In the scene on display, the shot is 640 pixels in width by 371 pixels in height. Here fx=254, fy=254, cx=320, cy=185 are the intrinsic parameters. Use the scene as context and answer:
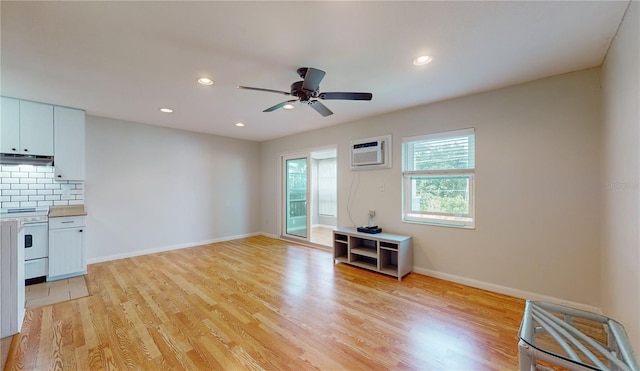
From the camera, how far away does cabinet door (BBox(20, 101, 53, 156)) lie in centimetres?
344

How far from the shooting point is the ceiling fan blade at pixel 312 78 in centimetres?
219

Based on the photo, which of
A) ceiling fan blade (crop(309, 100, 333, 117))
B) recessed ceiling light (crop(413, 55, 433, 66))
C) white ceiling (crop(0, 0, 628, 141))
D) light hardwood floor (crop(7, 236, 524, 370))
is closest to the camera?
white ceiling (crop(0, 0, 628, 141))

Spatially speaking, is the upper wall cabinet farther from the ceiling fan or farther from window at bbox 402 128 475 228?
window at bbox 402 128 475 228

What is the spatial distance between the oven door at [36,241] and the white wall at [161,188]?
0.75m

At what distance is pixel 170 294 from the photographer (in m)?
3.01

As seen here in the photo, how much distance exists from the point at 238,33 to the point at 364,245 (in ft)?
11.4

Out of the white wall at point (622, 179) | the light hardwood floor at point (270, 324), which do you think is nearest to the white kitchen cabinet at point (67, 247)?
the light hardwood floor at point (270, 324)

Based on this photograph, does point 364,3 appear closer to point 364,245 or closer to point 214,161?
point 364,245

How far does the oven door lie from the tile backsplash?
1.86 feet

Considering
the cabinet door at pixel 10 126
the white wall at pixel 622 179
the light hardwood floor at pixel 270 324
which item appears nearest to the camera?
the white wall at pixel 622 179

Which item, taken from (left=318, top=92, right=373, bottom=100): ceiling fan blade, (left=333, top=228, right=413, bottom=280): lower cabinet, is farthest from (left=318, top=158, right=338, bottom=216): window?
(left=318, top=92, right=373, bottom=100): ceiling fan blade

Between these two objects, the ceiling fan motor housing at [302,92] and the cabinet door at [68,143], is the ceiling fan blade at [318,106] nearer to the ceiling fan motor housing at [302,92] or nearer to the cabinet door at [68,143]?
the ceiling fan motor housing at [302,92]

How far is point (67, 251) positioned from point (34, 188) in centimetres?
108

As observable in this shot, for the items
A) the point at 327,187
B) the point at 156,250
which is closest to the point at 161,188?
the point at 156,250
